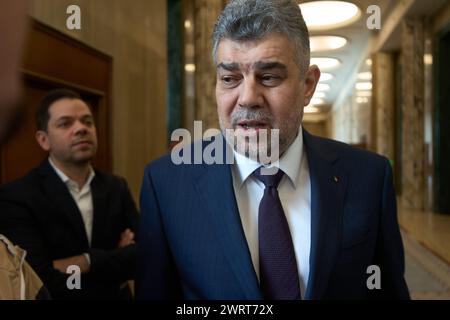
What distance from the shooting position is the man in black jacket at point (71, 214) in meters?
1.92

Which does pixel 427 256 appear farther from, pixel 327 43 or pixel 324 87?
pixel 324 87

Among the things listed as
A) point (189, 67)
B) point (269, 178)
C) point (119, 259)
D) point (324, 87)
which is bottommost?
point (119, 259)

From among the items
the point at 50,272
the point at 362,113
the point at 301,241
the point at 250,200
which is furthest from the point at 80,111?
the point at 362,113

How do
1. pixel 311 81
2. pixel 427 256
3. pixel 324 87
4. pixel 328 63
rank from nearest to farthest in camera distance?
pixel 311 81 → pixel 427 256 → pixel 328 63 → pixel 324 87

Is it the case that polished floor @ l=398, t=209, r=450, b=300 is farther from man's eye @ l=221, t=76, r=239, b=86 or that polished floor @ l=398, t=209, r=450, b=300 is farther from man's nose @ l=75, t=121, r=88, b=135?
man's eye @ l=221, t=76, r=239, b=86

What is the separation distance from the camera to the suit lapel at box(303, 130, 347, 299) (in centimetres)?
113

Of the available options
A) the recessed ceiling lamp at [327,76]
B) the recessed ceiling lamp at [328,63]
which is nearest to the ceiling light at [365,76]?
the recessed ceiling lamp at [328,63]

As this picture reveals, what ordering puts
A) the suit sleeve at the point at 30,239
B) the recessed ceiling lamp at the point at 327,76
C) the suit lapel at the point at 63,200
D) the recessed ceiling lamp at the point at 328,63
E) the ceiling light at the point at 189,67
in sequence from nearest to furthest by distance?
the suit sleeve at the point at 30,239, the suit lapel at the point at 63,200, the ceiling light at the point at 189,67, the recessed ceiling lamp at the point at 328,63, the recessed ceiling lamp at the point at 327,76

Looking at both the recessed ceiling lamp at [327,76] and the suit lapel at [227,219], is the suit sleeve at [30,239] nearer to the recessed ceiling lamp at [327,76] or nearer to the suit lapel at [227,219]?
the suit lapel at [227,219]

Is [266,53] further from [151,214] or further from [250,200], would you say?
[151,214]

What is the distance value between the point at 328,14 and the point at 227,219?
10393 millimetres

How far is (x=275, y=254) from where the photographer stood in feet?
3.85

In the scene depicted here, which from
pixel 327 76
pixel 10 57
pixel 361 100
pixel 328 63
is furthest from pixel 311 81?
pixel 327 76

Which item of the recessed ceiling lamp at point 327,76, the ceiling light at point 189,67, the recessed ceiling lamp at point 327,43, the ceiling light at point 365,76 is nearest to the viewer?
the ceiling light at point 189,67
